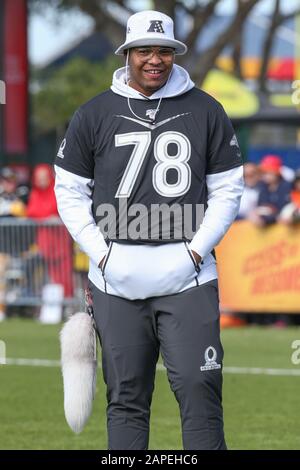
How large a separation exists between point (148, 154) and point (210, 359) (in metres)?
1.01

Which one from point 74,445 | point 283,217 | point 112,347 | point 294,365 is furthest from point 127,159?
point 283,217

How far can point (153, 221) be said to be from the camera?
6250 mm

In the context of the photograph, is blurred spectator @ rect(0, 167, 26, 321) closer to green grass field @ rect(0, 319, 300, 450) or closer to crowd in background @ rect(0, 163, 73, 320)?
crowd in background @ rect(0, 163, 73, 320)

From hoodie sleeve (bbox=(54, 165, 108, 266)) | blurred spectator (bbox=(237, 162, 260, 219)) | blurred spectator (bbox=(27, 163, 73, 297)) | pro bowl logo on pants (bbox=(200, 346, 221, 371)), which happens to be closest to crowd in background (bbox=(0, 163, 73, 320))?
blurred spectator (bbox=(27, 163, 73, 297))

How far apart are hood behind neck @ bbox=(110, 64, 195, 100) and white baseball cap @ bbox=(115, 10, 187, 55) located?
5.3 inches

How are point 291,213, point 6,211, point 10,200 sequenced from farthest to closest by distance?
1. point 10,200
2. point 6,211
3. point 291,213

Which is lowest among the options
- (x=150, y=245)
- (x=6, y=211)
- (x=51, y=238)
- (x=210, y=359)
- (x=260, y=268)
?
(x=260, y=268)

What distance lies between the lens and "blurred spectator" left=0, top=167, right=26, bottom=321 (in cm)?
1752

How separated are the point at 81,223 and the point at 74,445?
8.78 feet

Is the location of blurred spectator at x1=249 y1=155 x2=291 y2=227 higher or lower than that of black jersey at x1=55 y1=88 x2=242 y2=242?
lower

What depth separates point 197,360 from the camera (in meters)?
6.19

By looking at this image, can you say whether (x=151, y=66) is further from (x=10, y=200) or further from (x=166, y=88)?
(x=10, y=200)

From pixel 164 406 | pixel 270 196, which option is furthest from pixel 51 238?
pixel 164 406

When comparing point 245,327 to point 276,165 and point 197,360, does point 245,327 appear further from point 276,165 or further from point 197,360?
point 197,360
